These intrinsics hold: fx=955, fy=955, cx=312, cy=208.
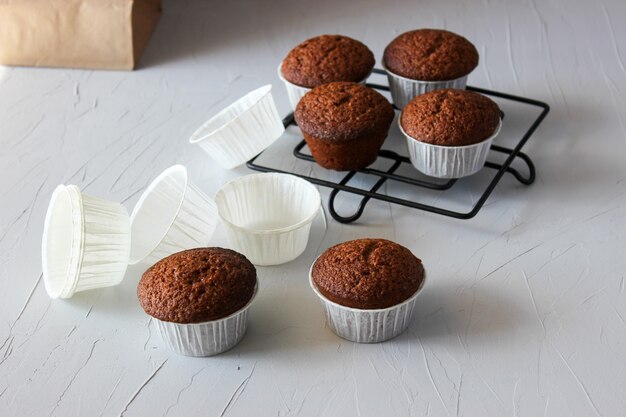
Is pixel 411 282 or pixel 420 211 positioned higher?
pixel 411 282

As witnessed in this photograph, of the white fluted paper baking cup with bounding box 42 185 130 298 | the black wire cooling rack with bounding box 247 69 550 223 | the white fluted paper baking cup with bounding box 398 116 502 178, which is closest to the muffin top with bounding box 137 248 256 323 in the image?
the white fluted paper baking cup with bounding box 42 185 130 298

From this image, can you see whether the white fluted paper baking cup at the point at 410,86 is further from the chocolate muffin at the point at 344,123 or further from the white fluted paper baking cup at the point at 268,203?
the white fluted paper baking cup at the point at 268,203

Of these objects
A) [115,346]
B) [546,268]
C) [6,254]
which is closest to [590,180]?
[546,268]

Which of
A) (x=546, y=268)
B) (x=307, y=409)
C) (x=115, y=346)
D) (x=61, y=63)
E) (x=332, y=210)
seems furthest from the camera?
(x=61, y=63)

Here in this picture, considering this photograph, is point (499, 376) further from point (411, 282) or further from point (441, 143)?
point (441, 143)

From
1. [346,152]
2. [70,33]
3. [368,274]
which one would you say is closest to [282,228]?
[346,152]

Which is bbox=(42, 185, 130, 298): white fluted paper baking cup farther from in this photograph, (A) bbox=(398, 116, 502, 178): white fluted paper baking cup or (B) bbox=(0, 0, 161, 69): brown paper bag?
(B) bbox=(0, 0, 161, 69): brown paper bag
